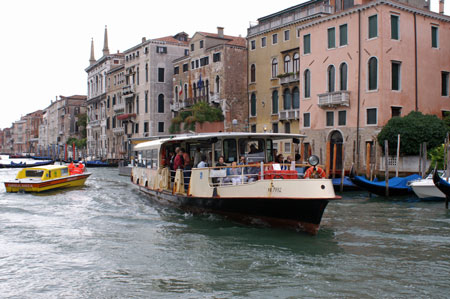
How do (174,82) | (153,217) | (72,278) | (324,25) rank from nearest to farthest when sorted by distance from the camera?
(72,278) < (153,217) < (324,25) < (174,82)

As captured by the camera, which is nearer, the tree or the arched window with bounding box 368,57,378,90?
the tree

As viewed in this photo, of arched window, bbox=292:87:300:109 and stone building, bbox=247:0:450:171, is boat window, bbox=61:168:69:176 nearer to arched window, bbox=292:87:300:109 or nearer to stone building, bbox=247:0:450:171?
stone building, bbox=247:0:450:171

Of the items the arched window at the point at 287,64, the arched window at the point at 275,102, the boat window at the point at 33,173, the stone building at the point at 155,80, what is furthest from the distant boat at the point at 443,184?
the stone building at the point at 155,80

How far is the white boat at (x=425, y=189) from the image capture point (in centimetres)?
1548

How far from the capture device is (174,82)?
1571 inches

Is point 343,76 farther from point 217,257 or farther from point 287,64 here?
point 217,257

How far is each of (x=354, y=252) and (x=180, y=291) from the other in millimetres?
3178

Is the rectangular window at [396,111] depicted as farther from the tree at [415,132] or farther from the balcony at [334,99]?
the balcony at [334,99]

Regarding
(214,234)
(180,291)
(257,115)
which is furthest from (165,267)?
(257,115)

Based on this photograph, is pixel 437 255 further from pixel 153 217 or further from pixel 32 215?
pixel 32 215

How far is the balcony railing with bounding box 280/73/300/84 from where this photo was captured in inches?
1101

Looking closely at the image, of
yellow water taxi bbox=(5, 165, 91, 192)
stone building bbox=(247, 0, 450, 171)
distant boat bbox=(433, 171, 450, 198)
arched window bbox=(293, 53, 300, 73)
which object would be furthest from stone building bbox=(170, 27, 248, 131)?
distant boat bbox=(433, 171, 450, 198)

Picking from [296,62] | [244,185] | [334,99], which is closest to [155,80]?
[296,62]

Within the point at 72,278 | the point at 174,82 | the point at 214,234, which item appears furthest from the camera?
the point at 174,82
